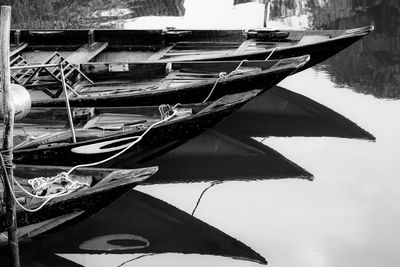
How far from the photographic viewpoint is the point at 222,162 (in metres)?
7.88

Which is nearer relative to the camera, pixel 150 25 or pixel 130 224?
pixel 130 224

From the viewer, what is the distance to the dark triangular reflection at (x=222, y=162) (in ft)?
25.0

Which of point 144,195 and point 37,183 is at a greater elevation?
point 37,183

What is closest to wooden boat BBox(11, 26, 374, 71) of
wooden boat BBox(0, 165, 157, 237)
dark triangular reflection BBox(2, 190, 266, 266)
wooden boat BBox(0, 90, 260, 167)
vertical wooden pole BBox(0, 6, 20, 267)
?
wooden boat BBox(0, 90, 260, 167)

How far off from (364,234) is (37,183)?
9.76ft

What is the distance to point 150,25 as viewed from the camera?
14414 mm

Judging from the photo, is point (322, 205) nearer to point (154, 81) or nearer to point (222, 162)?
point (222, 162)

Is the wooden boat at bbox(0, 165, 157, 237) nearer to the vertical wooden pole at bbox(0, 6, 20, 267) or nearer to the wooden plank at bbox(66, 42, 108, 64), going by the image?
the vertical wooden pole at bbox(0, 6, 20, 267)

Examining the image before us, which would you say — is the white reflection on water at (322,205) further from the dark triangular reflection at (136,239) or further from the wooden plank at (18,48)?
the wooden plank at (18,48)

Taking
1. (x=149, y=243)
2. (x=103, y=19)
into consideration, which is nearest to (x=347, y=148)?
(x=149, y=243)

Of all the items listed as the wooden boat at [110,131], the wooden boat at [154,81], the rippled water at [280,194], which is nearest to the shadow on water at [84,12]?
the rippled water at [280,194]

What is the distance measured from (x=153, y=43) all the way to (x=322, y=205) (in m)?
4.01

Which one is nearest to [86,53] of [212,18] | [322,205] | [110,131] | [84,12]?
[110,131]

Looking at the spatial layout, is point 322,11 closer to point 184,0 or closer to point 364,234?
point 184,0
